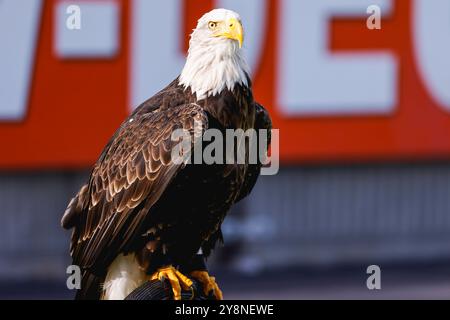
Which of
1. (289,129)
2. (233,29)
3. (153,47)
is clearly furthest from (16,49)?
(233,29)

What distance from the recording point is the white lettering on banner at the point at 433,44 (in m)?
10.4

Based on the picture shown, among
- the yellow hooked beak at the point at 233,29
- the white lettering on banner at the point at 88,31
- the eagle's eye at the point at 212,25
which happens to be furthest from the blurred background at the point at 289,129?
the yellow hooked beak at the point at 233,29

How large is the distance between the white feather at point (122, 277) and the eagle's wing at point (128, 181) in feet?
A: 0.31

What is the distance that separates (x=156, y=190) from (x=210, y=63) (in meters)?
0.64

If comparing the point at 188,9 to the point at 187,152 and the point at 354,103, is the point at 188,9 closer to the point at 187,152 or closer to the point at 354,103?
the point at 354,103

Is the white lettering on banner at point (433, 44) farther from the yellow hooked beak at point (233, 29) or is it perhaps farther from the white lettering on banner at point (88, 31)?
the yellow hooked beak at point (233, 29)

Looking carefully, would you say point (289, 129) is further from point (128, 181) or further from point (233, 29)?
point (233, 29)

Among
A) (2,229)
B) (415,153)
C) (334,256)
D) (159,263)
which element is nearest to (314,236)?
(334,256)

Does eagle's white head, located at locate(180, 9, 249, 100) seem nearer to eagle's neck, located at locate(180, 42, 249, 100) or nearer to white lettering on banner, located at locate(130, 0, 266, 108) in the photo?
eagle's neck, located at locate(180, 42, 249, 100)

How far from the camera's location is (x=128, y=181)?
4.82 meters

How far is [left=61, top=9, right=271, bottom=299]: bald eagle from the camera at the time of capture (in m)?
4.70

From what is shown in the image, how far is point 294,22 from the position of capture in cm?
1010

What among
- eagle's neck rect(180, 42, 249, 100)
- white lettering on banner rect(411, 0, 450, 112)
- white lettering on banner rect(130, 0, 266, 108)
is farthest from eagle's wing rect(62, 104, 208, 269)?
white lettering on banner rect(411, 0, 450, 112)
